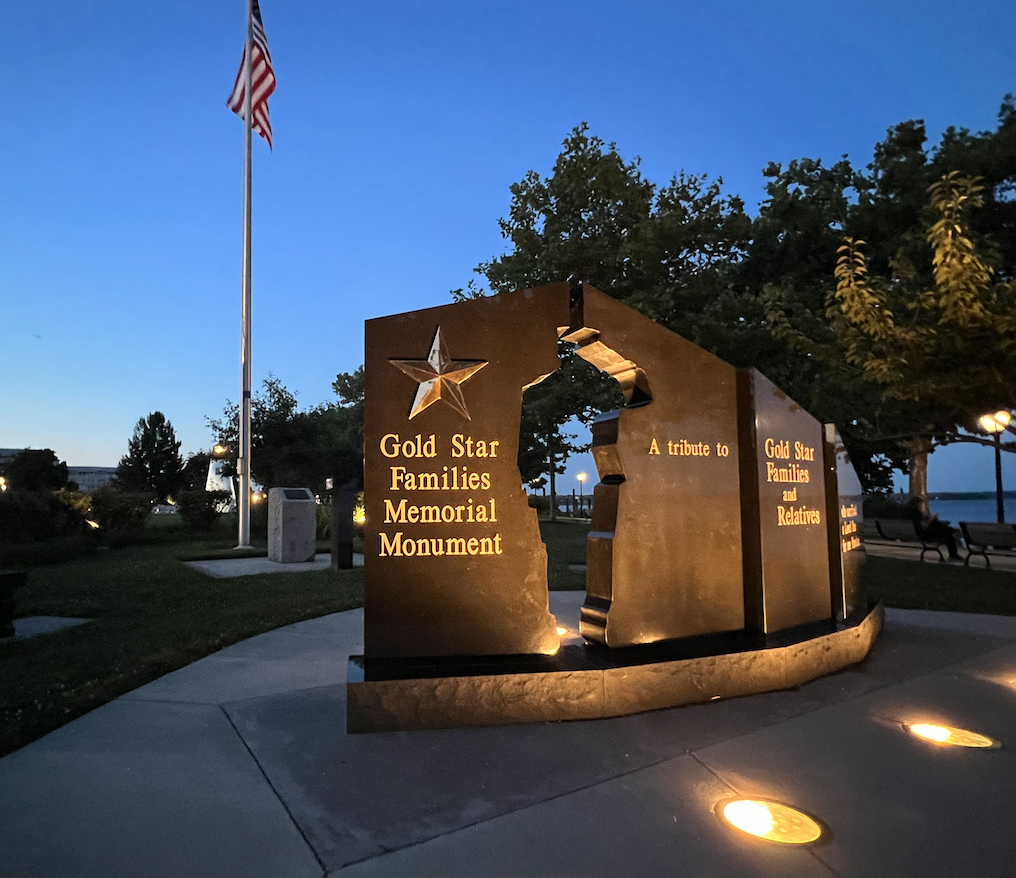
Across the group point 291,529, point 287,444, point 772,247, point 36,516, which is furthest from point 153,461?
point 772,247

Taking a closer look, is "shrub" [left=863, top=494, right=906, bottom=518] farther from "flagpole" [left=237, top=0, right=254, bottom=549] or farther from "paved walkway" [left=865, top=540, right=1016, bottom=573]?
"flagpole" [left=237, top=0, right=254, bottom=549]

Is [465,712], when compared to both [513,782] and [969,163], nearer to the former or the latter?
[513,782]

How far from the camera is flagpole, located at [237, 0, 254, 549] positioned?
59.9 feet

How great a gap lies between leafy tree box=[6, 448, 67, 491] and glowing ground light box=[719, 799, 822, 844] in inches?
2182

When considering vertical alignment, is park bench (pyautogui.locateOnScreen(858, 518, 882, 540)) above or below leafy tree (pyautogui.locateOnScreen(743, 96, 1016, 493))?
below

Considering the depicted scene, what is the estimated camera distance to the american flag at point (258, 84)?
18.2 meters

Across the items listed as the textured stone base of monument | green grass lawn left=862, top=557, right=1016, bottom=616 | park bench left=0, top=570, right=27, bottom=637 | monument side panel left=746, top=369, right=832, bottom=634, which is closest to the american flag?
park bench left=0, top=570, right=27, bottom=637

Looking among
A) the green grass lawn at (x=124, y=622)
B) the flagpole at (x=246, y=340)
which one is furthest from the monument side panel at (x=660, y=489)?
the flagpole at (x=246, y=340)

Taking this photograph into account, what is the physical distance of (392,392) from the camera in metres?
4.59

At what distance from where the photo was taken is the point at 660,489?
204 inches

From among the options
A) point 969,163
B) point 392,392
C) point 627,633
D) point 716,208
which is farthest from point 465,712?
point 716,208

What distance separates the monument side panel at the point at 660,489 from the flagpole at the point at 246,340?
1525 centimetres

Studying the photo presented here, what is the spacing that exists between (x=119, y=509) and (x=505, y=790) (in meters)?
21.5

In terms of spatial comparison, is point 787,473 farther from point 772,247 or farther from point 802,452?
point 772,247
